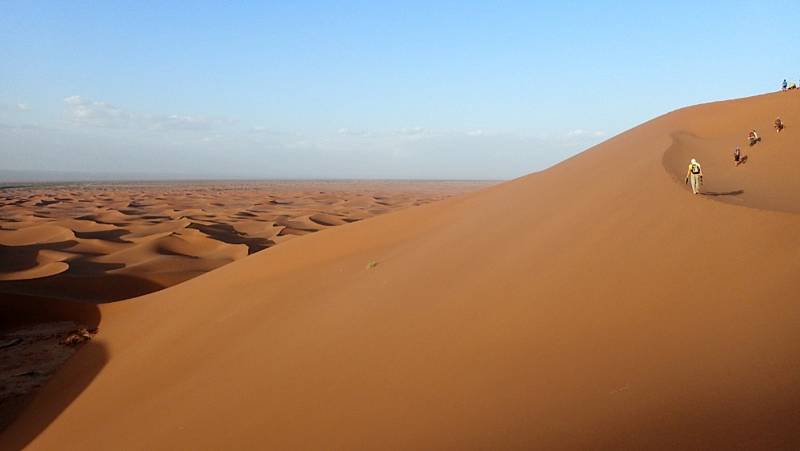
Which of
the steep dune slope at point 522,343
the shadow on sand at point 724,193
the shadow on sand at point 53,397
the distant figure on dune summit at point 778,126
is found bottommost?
the shadow on sand at point 53,397

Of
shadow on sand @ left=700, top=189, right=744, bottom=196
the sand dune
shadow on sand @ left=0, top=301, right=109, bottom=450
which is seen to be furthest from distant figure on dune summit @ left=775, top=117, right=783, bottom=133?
the sand dune

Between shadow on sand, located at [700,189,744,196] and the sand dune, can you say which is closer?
shadow on sand, located at [700,189,744,196]

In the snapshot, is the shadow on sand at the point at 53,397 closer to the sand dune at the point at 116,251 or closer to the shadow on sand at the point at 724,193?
the sand dune at the point at 116,251

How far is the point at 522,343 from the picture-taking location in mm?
3262

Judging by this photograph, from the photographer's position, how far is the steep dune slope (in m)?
2.47

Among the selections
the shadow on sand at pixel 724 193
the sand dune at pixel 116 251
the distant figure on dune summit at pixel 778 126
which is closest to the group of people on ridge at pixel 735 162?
the distant figure on dune summit at pixel 778 126

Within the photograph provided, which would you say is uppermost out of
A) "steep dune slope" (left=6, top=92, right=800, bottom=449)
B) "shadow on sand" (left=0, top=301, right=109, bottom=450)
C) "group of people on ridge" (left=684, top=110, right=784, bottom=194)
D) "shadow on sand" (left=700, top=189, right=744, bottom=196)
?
"group of people on ridge" (left=684, top=110, right=784, bottom=194)

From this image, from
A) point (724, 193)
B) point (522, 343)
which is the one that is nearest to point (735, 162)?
point (724, 193)

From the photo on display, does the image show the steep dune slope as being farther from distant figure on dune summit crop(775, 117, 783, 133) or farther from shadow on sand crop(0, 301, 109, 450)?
distant figure on dune summit crop(775, 117, 783, 133)

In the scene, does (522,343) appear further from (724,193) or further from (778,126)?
(778,126)

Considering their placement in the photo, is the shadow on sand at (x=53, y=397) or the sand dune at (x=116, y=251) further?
the sand dune at (x=116, y=251)

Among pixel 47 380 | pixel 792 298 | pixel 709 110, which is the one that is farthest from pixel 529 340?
pixel 709 110

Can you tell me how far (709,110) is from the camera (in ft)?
31.4

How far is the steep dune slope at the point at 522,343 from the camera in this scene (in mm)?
2471
